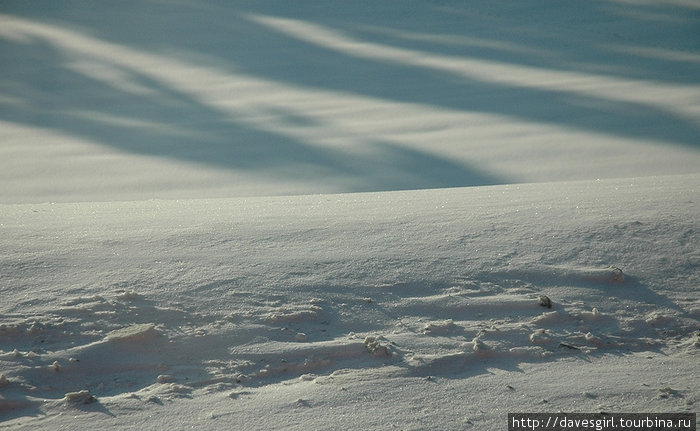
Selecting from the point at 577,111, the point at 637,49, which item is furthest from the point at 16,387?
the point at 637,49

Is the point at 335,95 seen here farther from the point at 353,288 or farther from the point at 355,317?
the point at 355,317

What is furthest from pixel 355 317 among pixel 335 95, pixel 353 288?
pixel 335 95

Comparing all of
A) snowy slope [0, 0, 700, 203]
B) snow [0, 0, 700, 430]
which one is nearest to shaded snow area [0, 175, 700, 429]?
snow [0, 0, 700, 430]

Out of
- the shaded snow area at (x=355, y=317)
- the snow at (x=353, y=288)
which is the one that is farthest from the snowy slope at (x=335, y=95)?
the shaded snow area at (x=355, y=317)

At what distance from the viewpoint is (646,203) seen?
3.04 meters

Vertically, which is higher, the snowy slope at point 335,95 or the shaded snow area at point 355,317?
the snowy slope at point 335,95

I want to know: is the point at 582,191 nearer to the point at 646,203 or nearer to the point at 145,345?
the point at 646,203

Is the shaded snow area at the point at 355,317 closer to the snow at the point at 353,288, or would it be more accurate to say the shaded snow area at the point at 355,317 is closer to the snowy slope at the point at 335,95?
the snow at the point at 353,288

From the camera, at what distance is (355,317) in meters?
2.29

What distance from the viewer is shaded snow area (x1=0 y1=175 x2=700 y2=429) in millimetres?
1906

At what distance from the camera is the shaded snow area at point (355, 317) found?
1.91m

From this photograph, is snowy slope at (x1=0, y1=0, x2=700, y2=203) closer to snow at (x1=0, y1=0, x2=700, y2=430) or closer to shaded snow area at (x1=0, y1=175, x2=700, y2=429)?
snow at (x1=0, y1=0, x2=700, y2=430)

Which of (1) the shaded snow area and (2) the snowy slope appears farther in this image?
(2) the snowy slope

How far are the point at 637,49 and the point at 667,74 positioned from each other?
124 cm
